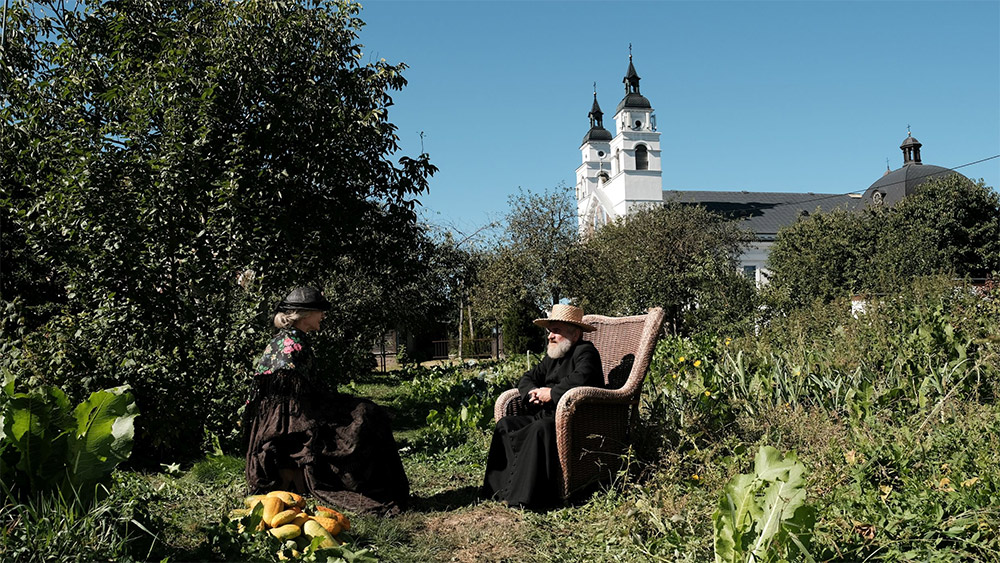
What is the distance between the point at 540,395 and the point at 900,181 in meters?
57.5

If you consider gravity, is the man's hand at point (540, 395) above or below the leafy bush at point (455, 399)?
above

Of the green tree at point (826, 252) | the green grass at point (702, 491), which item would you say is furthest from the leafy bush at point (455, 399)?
the green tree at point (826, 252)

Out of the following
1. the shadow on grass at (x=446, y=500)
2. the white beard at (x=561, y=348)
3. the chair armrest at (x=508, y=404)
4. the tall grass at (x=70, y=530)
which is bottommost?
the shadow on grass at (x=446, y=500)

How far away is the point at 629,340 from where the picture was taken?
5.36 m

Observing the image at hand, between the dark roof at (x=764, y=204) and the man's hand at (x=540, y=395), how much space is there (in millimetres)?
54987

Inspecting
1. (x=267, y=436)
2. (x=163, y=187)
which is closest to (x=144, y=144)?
(x=163, y=187)

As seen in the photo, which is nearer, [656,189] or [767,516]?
[767,516]

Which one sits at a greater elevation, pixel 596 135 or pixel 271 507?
pixel 596 135

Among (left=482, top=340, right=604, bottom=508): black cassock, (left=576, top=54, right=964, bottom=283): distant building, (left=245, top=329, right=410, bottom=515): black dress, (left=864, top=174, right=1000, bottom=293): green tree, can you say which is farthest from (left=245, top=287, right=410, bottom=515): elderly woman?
(left=576, top=54, right=964, bottom=283): distant building

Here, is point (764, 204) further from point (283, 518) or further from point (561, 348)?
point (283, 518)

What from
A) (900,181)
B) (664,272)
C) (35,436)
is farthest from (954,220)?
(35,436)

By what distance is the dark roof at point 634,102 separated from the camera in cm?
6031

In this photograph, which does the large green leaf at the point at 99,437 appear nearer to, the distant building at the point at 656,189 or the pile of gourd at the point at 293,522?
the pile of gourd at the point at 293,522

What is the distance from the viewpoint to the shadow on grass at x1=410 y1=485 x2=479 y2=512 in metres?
4.74
